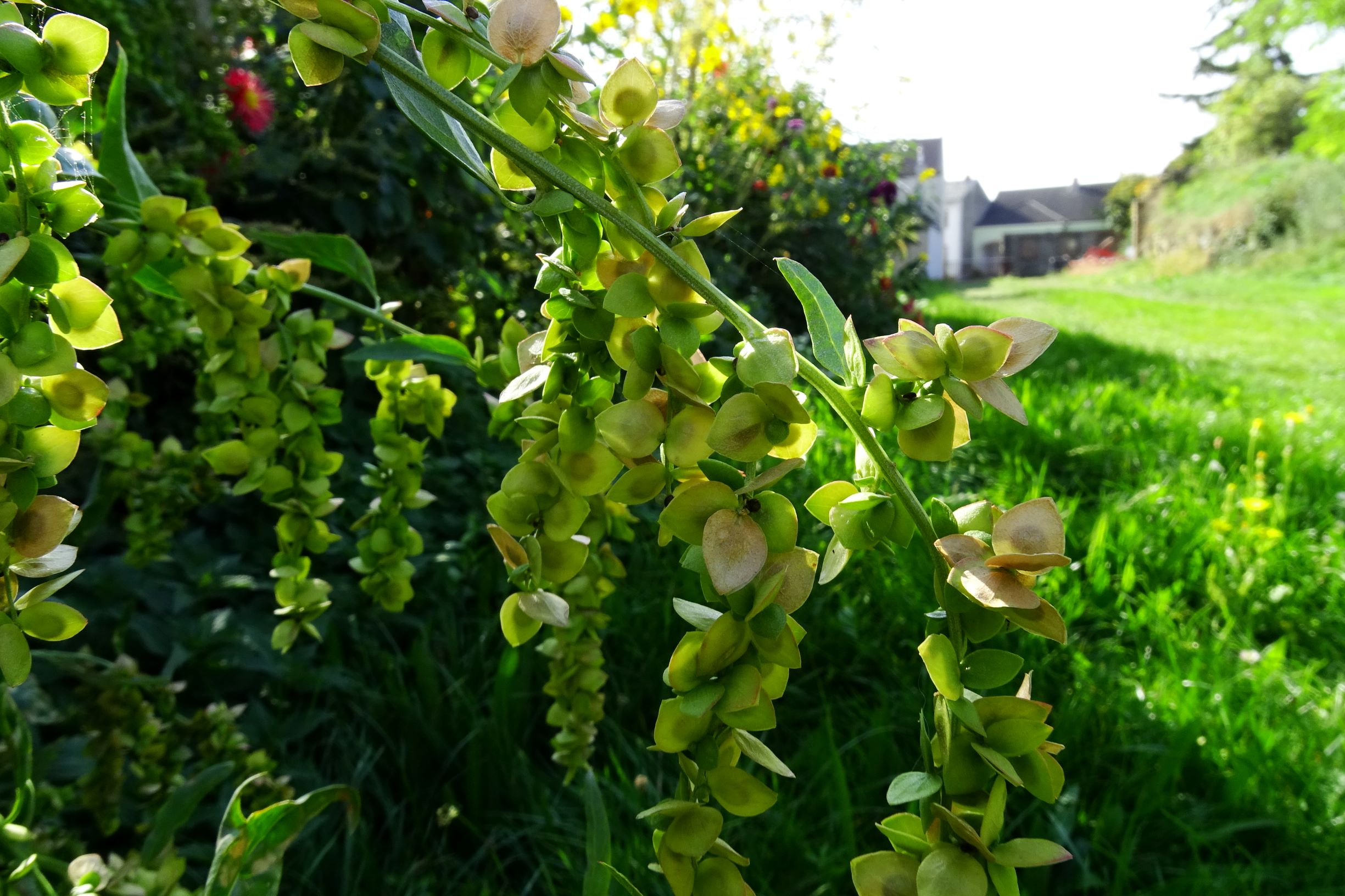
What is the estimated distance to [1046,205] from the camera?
3062cm

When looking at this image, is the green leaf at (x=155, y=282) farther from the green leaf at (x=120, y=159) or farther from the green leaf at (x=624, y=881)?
the green leaf at (x=624, y=881)

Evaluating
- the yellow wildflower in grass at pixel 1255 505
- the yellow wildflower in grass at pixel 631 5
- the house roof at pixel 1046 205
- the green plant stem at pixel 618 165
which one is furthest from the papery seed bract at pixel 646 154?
the house roof at pixel 1046 205

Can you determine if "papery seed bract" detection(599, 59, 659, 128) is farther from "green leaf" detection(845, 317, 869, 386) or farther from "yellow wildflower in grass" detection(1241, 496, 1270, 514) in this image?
"yellow wildflower in grass" detection(1241, 496, 1270, 514)

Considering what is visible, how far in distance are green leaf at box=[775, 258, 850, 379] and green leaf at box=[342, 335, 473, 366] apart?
0.34 metres

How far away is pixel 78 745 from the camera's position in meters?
0.93

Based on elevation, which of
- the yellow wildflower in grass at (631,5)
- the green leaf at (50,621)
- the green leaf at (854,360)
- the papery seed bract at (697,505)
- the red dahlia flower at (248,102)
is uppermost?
the yellow wildflower in grass at (631,5)

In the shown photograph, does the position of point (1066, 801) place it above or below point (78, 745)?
below

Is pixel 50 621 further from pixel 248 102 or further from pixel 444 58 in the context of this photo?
pixel 248 102

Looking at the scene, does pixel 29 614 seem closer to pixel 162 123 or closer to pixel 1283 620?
pixel 162 123

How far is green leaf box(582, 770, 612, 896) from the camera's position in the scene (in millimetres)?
416

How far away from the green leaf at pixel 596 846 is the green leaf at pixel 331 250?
0.38 metres

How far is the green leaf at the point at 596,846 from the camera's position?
42 centimetres

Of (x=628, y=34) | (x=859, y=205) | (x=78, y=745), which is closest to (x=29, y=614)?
(x=78, y=745)

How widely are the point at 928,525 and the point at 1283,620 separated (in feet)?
6.75
